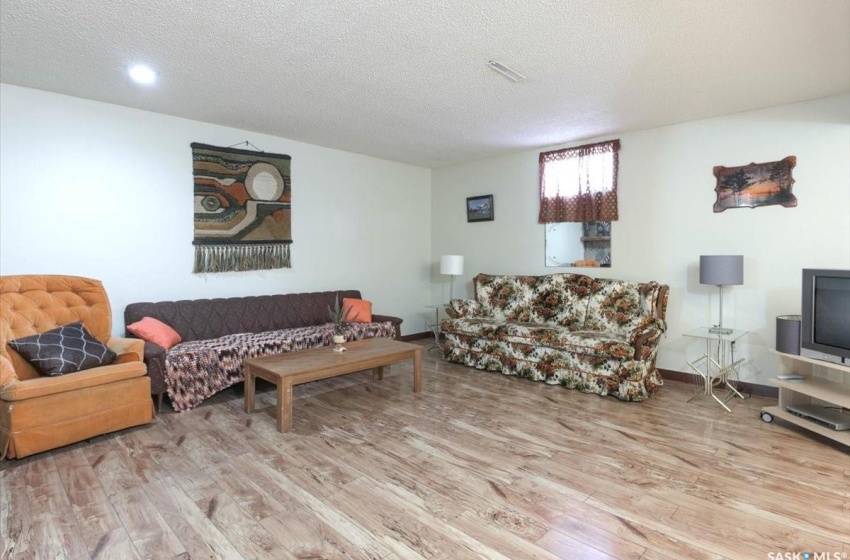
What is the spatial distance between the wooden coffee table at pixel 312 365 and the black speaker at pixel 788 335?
2823mm

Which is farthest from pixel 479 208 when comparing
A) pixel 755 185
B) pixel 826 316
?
pixel 826 316

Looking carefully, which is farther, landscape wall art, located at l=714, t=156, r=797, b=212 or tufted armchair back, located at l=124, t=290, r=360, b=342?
tufted armchair back, located at l=124, t=290, r=360, b=342

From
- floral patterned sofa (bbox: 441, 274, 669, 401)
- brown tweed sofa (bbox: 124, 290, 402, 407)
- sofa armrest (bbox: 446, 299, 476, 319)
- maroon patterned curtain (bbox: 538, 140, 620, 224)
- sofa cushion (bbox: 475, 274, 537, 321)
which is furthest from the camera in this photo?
sofa armrest (bbox: 446, 299, 476, 319)

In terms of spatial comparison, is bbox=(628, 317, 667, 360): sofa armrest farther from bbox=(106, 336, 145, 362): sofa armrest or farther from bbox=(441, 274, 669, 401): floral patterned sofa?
bbox=(106, 336, 145, 362): sofa armrest

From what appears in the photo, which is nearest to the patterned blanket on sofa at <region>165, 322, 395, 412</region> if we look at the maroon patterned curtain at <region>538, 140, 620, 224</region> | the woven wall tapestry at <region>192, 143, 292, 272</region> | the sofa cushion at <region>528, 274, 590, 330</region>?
the woven wall tapestry at <region>192, 143, 292, 272</region>

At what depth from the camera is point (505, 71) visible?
119 inches

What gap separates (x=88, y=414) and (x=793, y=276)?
5.46 meters

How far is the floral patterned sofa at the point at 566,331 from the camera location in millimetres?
3816

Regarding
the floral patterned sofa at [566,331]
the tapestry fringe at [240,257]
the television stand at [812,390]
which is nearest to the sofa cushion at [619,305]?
the floral patterned sofa at [566,331]

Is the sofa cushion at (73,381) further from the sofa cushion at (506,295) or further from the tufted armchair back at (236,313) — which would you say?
the sofa cushion at (506,295)

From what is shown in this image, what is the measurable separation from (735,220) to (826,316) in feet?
4.11

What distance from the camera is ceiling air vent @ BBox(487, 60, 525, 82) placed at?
292 centimetres

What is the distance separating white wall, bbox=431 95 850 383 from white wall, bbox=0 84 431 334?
2.46 meters

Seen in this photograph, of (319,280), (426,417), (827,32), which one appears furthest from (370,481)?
(827,32)
